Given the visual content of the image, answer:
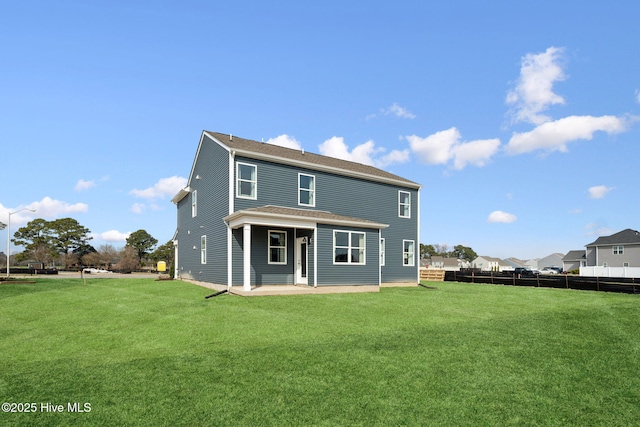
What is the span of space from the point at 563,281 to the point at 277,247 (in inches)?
713

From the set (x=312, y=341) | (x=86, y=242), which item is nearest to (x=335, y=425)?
(x=312, y=341)

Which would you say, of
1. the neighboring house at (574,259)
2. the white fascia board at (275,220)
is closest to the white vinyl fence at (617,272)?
the neighboring house at (574,259)

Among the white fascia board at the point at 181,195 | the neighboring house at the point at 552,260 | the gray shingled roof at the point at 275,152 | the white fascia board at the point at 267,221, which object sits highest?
the gray shingled roof at the point at 275,152

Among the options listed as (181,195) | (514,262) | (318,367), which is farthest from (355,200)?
(514,262)

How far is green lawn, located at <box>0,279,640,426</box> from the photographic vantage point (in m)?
4.47

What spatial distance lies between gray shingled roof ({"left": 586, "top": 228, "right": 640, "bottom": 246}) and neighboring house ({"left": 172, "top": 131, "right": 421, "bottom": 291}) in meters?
41.7

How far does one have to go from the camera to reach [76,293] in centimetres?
1587

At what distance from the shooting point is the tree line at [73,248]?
183ft

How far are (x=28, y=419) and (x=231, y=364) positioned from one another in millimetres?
2640

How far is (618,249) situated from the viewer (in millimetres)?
46781

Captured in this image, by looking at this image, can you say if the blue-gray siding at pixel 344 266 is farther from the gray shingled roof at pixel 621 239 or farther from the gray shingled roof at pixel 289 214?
Result: the gray shingled roof at pixel 621 239

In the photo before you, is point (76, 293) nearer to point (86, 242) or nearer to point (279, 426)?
point (279, 426)

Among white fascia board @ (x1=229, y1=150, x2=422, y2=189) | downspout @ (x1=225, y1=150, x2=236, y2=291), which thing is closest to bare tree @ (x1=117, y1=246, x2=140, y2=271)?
downspout @ (x1=225, y1=150, x2=236, y2=291)

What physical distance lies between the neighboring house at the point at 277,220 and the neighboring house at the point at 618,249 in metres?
41.2
